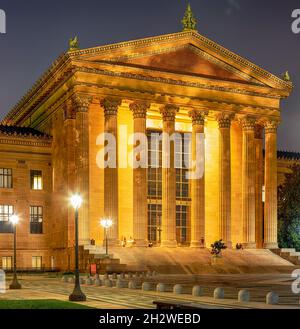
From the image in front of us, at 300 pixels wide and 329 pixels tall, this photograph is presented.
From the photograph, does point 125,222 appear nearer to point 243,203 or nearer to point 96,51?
point 243,203

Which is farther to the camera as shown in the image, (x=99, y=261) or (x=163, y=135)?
(x=163, y=135)

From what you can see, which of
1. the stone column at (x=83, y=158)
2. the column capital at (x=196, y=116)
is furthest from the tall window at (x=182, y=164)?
the stone column at (x=83, y=158)

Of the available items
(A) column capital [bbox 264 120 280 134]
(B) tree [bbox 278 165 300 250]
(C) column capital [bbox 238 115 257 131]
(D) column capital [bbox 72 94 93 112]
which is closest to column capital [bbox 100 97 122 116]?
Result: (D) column capital [bbox 72 94 93 112]

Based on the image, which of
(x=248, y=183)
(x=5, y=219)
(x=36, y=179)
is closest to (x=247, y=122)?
(x=248, y=183)

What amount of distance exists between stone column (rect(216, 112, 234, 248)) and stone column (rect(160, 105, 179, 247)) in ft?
21.2

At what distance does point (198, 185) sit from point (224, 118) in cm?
848

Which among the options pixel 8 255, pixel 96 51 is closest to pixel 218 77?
A: pixel 96 51

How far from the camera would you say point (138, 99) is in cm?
7338

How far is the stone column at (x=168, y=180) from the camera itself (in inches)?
2916

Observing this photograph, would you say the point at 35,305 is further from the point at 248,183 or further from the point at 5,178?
the point at 248,183

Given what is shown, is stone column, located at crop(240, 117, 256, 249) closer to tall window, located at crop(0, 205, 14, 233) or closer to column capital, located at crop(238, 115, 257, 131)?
column capital, located at crop(238, 115, 257, 131)

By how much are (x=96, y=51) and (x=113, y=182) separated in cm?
1363

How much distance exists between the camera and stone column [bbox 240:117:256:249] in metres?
79.3

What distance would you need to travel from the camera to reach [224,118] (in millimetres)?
79125
